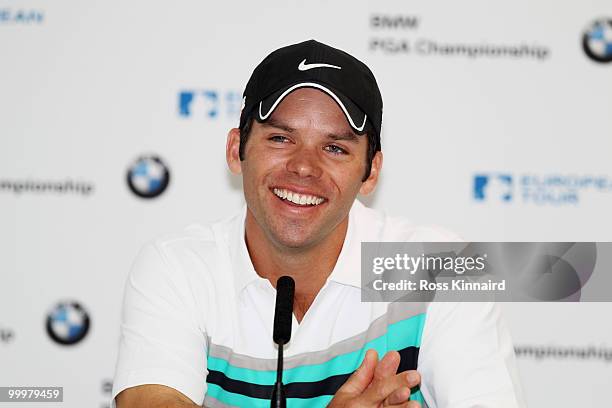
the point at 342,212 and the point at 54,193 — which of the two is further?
the point at 54,193

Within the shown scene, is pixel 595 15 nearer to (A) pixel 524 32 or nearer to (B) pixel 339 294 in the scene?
(A) pixel 524 32

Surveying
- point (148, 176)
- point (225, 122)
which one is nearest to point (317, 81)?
point (225, 122)

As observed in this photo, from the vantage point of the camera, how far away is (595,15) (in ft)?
9.21

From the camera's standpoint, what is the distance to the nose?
6.31 feet

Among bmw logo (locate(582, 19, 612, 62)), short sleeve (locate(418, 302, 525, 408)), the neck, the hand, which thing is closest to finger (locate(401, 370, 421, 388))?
the hand

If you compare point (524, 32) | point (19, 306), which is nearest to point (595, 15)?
point (524, 32)

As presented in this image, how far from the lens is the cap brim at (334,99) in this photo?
191 cm

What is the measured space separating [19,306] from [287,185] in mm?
1393

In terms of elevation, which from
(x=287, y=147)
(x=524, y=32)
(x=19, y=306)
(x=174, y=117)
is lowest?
(x=19, y=306)

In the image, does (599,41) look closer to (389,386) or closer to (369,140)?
(369,140)

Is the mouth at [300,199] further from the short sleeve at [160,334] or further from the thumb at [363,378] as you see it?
the thumb at [363,378]

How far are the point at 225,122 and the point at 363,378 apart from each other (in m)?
1.40

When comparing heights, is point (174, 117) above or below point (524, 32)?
below

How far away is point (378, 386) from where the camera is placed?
1.62m
